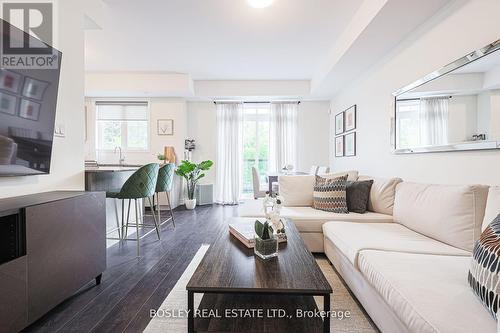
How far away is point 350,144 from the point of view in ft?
14.4

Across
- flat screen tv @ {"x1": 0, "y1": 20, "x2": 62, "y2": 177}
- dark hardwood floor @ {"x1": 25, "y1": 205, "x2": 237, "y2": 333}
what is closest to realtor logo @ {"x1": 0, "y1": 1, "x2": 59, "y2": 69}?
flat screen tv @ {"x1": 0, "y1": 20, "x2": 62, "y2": 177}

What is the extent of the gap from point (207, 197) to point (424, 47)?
15.1ft

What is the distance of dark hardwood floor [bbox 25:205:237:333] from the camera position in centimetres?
153

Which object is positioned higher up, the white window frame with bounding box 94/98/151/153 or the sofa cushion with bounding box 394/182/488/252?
the white window frame with bounding box 94/98/151/153

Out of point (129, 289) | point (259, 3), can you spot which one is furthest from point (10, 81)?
point (259, 3)

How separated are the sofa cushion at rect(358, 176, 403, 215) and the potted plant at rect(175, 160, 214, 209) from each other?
11.2 ft

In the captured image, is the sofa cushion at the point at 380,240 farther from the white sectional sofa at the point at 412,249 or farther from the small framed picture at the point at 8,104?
the small framed picture at the point at 8,104

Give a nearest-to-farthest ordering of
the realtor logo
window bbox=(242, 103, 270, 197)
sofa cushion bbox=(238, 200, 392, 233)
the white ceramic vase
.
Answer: the realtor logo
sofa cushion bbox=(238, 200, 392, 233)
the white ceramic vase
window bbox=(242, 103, 270, 197)

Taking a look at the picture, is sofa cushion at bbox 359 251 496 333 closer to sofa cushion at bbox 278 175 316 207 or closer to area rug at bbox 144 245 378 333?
area rug at bbox 144 245 378 333

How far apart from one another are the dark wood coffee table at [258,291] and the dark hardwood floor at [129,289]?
1.99ft

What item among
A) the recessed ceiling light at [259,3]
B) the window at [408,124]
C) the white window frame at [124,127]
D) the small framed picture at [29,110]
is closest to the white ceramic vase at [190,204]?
the white window frame at [124,127]

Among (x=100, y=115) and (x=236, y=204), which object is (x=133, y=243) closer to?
(x=236, y=204)

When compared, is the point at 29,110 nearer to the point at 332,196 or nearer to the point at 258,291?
the point at 258,291

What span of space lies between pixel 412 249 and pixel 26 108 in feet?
8.85
